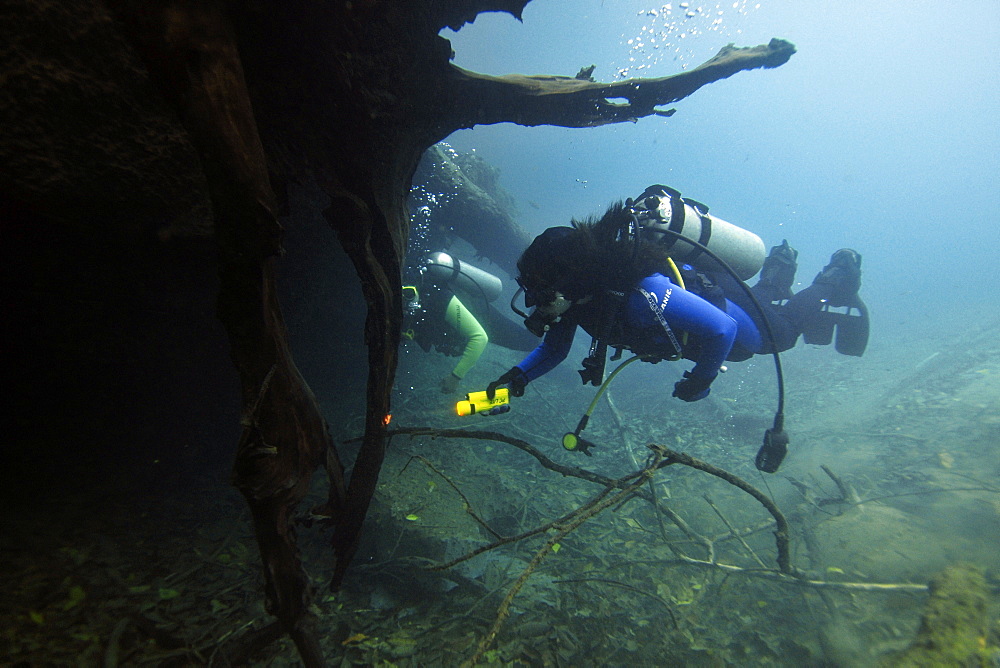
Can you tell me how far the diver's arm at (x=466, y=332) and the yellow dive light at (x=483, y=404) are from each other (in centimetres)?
321

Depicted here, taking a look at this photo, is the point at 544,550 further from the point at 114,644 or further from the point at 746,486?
the point at 114,644

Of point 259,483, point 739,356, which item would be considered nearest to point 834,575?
point 739,356

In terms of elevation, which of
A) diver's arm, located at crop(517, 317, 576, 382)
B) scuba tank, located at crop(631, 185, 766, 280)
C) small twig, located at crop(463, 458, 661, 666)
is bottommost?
small twig, located at crop(463, 458, 661, 666)

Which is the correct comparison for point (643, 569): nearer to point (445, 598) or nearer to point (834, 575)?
point (834, 575)

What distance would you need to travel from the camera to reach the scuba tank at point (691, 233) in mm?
4207

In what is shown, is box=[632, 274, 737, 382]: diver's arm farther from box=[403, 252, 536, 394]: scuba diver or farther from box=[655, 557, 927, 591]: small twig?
box=[403, 252, 536, 394]: scuba diver

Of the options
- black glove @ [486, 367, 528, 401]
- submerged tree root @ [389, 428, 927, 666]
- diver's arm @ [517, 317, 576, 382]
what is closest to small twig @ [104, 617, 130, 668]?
submerged tree root @ [389, 428, 927, 666]

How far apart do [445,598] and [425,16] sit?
467 cm

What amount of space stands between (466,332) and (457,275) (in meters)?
1.73

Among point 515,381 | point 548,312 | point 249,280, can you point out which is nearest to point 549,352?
point 515,381

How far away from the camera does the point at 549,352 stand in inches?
164

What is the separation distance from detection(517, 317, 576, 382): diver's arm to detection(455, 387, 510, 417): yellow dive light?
2.36ft

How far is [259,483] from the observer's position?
1.58 meters

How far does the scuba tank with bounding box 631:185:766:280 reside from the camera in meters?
4.21
